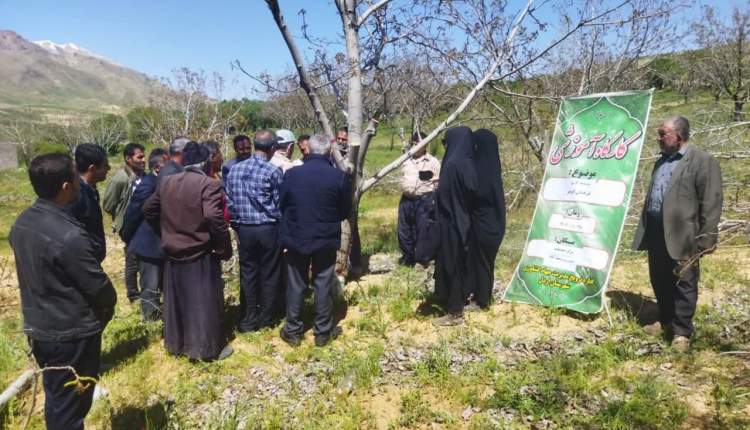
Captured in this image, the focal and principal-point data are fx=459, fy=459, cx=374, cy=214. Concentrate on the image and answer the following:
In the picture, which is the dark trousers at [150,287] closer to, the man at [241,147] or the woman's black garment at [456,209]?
the man at [241,147]

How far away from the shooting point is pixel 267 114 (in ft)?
126

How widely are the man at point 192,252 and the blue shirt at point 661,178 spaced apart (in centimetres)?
360

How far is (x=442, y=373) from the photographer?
142 inches

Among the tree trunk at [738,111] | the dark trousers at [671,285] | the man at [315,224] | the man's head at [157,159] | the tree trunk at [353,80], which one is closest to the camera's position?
the tree trunk at [738,111]

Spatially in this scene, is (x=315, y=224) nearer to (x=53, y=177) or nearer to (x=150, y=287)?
(x=53, y=177)

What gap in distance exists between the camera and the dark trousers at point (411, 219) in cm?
601

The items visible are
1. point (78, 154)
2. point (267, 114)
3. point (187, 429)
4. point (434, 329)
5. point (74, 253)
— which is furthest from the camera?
point (267, 114)

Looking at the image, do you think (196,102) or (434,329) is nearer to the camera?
(434,329)

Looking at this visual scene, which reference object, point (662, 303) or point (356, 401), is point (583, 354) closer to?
point (662, 303)

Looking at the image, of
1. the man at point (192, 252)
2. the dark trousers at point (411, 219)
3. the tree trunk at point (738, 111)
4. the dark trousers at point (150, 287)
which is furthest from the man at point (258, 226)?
the tree trunk at point (738, 111)

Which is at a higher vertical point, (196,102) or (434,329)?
(196,102)

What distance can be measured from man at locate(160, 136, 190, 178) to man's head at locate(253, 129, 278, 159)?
2.12ft

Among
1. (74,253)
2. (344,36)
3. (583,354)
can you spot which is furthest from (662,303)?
(74,253)

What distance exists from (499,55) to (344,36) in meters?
1.66
